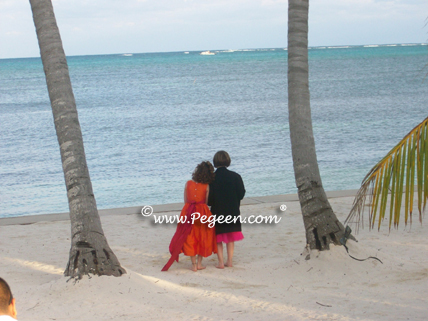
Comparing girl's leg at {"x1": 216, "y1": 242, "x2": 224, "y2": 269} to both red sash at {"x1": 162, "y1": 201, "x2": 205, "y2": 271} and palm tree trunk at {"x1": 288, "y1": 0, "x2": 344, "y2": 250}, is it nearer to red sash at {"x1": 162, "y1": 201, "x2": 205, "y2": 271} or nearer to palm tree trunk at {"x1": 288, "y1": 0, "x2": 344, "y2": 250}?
red sash at {"x1": 162, "y1": 201, "x2": 205, "y2": 271}

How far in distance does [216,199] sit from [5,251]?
136 inches

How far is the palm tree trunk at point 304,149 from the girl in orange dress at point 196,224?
1.16 meters

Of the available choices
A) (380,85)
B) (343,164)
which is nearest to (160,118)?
(343,164)

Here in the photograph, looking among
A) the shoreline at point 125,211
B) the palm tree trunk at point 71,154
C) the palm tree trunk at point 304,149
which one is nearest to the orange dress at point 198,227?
the palm tree trunk at point 71,154

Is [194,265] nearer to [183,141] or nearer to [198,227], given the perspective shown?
[198,227]

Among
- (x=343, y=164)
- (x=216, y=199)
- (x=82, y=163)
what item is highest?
(x=82, y=163)

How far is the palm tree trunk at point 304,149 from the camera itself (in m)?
5.89

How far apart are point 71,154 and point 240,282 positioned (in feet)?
8.14

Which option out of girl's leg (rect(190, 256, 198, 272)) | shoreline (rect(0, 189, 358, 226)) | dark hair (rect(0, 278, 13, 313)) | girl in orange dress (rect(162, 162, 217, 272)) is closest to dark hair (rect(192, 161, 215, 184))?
girl in orange dress (rect(162, 162, 217, 272))

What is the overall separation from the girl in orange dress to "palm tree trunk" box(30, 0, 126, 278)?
942mm

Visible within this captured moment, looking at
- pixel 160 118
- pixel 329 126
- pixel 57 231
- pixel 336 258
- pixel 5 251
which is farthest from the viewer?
pixel 160 118

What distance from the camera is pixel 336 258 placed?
19.0 feet

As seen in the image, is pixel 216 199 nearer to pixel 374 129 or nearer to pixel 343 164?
pixel 343 164

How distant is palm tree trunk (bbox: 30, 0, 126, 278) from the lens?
5383mm
